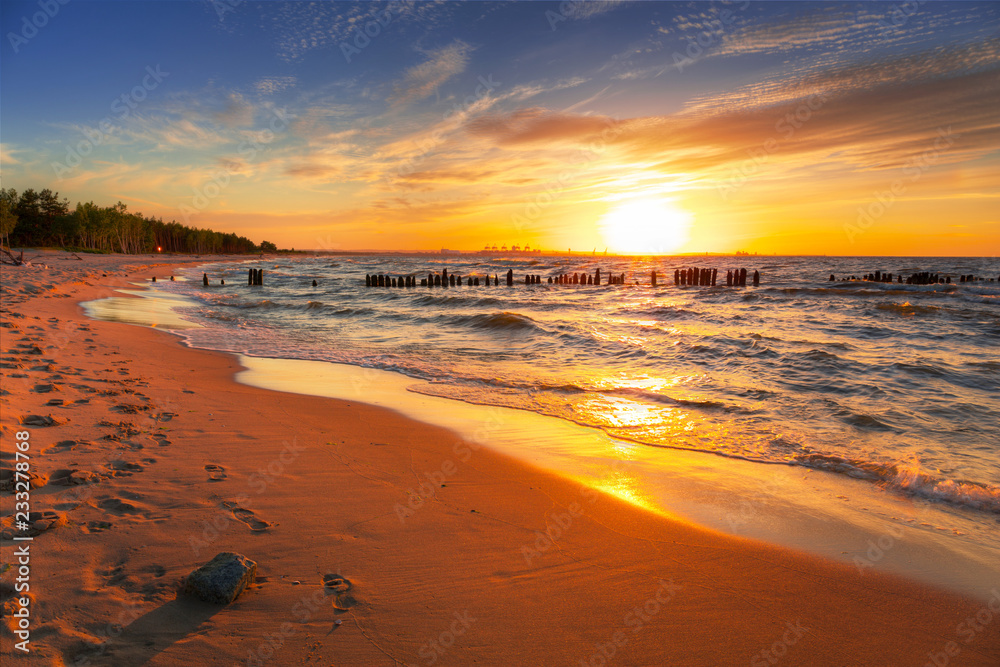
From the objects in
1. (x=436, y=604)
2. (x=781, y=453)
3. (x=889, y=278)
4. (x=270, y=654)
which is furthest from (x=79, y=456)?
(x=889, y=278)

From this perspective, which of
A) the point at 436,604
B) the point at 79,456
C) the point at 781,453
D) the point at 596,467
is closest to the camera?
the point at 436,604

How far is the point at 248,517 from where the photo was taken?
12.6 ft

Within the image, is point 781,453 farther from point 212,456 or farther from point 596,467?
point 212,456

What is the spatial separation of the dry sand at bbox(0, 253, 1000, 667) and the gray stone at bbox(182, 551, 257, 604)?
0.21 feet

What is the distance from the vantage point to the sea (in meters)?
4.93

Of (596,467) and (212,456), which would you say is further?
(596,467)

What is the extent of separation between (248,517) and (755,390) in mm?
9006

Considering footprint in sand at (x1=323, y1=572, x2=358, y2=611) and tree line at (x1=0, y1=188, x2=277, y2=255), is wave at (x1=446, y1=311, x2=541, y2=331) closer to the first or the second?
footprint in sand at (x1=323, y1=572, x2=358, y2=611)

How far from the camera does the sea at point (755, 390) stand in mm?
4934

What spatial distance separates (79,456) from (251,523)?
2220 mm

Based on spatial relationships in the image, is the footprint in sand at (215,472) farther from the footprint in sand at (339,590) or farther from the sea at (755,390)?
the sea at (755,390)

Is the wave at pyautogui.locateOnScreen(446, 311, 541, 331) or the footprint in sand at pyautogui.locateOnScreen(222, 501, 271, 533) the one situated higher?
the wave at pyautogui.locateOnScreen(446, 311, 541, 331)

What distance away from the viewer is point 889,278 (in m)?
42.6

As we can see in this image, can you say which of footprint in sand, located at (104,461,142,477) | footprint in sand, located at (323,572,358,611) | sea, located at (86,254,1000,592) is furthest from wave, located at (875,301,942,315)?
footprint in sand, located at (104,461,142,477)
